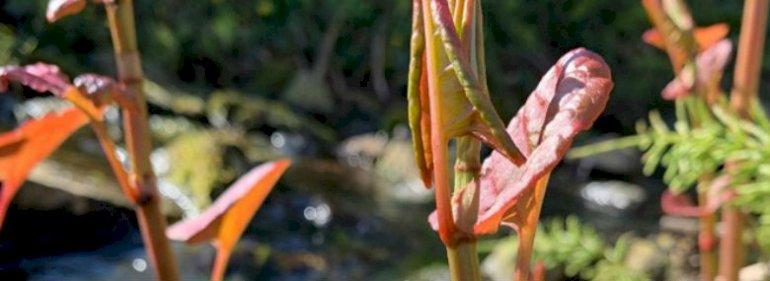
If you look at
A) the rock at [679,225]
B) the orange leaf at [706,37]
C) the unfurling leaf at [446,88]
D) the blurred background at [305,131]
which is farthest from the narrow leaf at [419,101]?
the rock at [679,225]

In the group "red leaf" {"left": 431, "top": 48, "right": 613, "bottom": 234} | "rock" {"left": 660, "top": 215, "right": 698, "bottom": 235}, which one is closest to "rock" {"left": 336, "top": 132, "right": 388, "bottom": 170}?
"rock" {"left": 660, "top": 215, "right": 698, "bottom": 235}

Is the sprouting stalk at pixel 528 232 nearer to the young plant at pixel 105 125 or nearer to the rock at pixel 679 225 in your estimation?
the young plant at pixel 105 125

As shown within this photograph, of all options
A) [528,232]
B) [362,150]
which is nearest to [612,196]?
[362,150]

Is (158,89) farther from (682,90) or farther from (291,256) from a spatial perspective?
(682,90)

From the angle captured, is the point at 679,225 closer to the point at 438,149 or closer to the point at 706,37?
the point at 706,37

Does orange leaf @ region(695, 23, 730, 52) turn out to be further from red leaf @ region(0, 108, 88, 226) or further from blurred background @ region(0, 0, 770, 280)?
blurred background @ region(0, 0, 770, 280)
